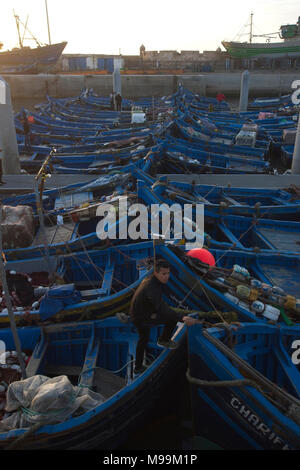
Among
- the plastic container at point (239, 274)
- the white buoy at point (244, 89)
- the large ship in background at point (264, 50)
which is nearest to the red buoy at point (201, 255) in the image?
the plastic container at point (239, 274)

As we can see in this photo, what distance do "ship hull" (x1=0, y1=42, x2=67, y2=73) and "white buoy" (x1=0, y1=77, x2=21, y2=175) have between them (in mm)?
39881

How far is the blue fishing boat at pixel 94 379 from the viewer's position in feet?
13.6

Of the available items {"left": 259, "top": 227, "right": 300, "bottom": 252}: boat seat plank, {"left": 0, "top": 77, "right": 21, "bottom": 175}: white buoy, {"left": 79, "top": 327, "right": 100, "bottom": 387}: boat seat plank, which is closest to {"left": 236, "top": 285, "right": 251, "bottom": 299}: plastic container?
{"left": 79, "top": 327, "right": 100, "bottom": 387}: boat seat plank

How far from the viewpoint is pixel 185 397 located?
19.1 feet

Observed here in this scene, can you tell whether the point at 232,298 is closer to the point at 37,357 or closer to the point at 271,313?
the point at 271,313

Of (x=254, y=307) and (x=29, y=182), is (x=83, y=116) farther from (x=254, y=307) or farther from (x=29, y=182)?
(x=254, y=307)

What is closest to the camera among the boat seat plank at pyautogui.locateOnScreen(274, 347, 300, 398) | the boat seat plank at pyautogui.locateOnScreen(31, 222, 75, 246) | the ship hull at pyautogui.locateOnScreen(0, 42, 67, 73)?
the boat seat plank at pyautogui.locateOnScreen(274, 347, 300, 398)

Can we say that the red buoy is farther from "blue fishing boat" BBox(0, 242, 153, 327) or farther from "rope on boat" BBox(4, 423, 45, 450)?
"rope on boat" BBox(4, 423, 45, 450)

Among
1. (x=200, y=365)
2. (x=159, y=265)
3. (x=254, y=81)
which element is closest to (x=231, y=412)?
(x=200, y=365)

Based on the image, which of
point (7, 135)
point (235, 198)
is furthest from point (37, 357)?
point (7, 135)

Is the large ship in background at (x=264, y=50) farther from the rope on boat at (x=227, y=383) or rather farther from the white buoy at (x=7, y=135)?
the rope on boat at (x=227, y=383)

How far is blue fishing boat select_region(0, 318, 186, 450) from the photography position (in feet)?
13.6

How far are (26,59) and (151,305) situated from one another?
53044mm
